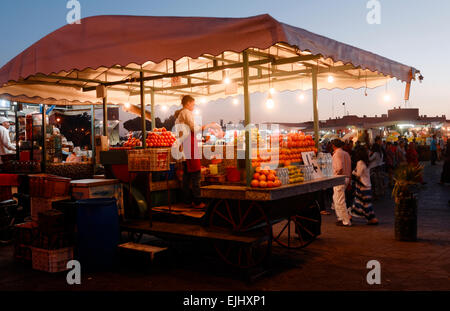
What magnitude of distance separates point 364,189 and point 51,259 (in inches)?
275

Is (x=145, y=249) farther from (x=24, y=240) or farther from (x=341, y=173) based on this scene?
(x=341, y=173)

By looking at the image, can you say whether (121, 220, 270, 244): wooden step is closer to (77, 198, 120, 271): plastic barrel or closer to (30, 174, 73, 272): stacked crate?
(77, 198, 120, 271): plastic barrel

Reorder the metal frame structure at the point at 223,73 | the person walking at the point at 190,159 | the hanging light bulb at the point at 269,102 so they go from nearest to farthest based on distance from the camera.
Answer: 1. the metal frame structure at the point at 223,73
2. the person walking at the point at 190,159
3. the hanging light bulb at the point at 269,102

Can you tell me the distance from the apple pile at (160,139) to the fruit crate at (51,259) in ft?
9.63

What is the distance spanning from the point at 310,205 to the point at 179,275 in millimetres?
3048

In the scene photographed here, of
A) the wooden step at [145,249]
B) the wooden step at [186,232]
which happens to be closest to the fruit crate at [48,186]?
the wooden step at [186,232]

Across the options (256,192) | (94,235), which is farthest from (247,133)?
(94,235)

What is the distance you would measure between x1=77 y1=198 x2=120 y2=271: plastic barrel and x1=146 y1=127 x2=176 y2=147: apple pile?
8.35 feet

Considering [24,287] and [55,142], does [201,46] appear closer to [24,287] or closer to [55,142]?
[24,287]

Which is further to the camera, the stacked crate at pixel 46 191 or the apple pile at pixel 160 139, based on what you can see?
the apple pile at pixel 160 139

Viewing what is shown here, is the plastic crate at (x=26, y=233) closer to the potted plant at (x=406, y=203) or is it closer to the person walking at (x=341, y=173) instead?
the person walking at (x=341, y=173)

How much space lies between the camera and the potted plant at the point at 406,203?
7777 mm
